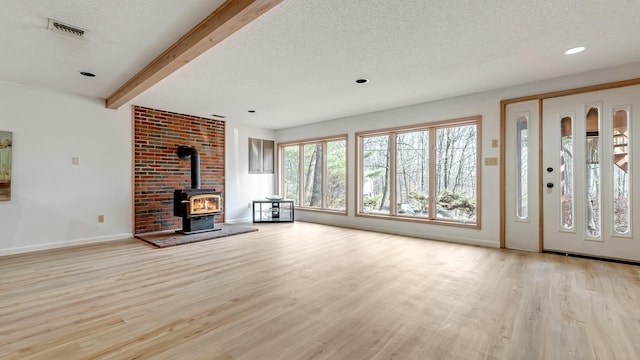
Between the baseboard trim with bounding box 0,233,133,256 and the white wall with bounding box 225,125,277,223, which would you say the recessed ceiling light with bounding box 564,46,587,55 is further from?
the baseboard trim with bounding box 0,233,133,256

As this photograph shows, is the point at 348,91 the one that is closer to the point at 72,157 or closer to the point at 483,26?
the point at 483,26

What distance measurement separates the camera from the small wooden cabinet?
260 inches

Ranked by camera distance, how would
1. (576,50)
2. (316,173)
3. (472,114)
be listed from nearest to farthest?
(576,50), (472,114), (316,173)

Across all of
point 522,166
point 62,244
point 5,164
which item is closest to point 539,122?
point 522,166

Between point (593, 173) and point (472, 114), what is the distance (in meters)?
1.66

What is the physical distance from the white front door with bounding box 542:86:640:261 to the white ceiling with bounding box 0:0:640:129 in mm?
529

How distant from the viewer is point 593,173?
351 centimetres

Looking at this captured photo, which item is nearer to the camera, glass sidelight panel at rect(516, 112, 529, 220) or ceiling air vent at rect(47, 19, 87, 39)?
ceiling air vent at rect(47, 19, 87, 39)

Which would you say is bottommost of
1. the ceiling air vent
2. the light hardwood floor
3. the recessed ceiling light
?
the light hardwood floor

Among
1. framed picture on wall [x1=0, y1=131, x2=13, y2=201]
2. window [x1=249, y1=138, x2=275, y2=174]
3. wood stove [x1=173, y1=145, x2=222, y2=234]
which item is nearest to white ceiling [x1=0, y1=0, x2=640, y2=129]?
framed picture on wall [x1=0, y1=131, x2=13, y2=201]

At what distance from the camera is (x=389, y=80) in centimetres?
368

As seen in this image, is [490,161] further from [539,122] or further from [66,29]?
[66,29]

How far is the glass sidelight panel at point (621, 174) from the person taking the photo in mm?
3309

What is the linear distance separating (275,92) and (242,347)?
342 centimetres
